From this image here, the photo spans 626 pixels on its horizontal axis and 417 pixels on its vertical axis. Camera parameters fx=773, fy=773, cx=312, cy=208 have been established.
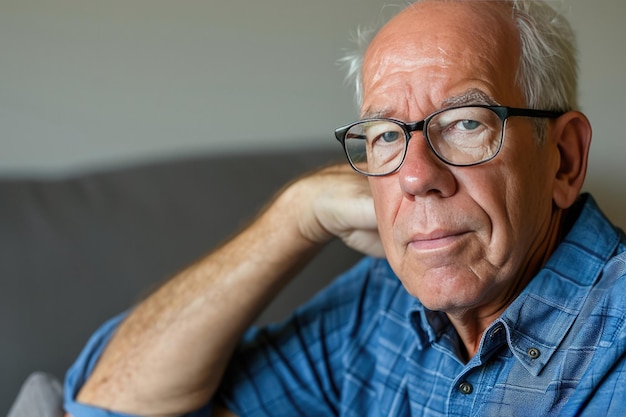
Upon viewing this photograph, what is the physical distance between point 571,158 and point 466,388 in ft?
1.16

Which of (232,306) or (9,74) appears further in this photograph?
(9,74)

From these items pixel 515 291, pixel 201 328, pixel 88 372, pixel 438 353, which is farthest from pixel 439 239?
pixel 88 372

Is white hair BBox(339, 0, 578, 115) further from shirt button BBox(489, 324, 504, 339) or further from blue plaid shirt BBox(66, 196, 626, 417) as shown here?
shirt button BBox(489, 324, 504, 339)

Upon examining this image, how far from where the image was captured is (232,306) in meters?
1.35

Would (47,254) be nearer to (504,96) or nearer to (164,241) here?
(164,241)

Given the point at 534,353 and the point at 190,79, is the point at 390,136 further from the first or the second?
the point at 190,79

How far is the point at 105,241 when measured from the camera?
5.35ft

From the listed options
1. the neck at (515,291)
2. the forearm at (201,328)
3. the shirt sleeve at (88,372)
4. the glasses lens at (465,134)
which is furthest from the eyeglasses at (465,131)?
the shirt sleeve at (88,372)

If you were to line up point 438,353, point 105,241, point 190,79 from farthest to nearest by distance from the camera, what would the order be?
point 190,79 → point 105,241 → point 438,353

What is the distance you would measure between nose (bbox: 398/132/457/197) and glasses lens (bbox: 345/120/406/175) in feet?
0.11

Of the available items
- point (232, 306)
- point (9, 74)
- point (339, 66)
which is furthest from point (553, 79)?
point (9, 74)

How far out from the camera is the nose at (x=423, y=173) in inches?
38.3

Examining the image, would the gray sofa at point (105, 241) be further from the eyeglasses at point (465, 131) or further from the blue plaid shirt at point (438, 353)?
the eyeglasses at point (465, 131)

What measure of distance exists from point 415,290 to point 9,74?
4.11 ft
